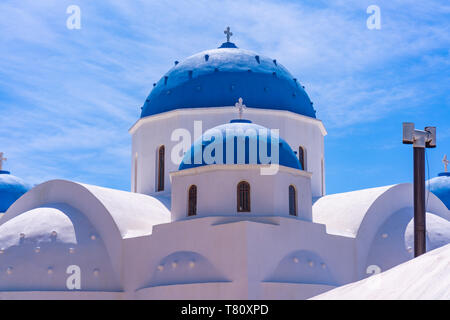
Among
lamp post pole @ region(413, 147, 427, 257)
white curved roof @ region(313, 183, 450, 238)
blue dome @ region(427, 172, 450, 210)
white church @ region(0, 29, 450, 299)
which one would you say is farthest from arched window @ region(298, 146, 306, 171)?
lamp post pole @ region(413, 147, 427, 257)

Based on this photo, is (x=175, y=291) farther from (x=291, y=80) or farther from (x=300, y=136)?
(x=291, y=80)

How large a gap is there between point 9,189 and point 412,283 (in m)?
23.0

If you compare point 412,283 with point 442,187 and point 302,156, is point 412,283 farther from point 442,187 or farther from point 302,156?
point 442,187

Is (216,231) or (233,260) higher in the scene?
(216,231)

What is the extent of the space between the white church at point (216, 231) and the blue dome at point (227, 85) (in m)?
0.48

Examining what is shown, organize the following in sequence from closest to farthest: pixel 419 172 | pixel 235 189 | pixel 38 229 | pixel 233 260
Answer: pixel 419 172 < pixel 233 260 < pixel 235 189 < pixel 38 229

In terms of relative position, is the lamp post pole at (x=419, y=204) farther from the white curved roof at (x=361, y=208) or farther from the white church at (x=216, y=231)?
the white curved roof at (x=361, y=208)

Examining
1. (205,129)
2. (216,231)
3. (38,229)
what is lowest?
(216,231)

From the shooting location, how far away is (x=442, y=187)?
25.0 metres

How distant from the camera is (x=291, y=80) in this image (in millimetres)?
21500

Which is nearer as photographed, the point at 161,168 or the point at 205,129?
the point at 205,129

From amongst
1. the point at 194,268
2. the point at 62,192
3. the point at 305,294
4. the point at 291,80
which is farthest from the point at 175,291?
the point at 291,80

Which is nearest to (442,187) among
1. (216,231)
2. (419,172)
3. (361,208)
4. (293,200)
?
(361,208)
